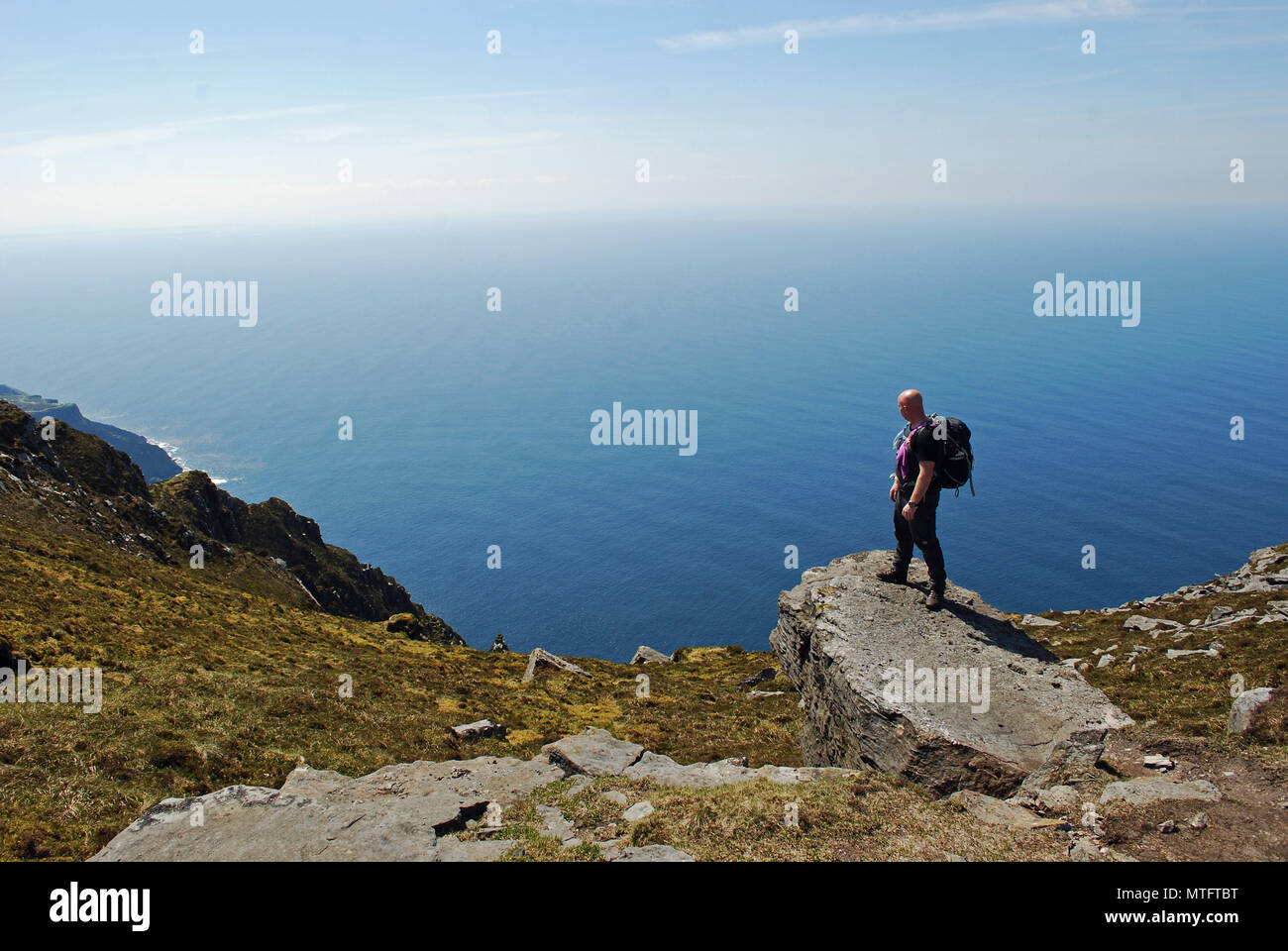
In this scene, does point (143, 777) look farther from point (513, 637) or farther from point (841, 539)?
point (841, 539)

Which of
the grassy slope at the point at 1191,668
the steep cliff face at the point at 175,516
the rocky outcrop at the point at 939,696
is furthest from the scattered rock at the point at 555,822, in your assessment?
the steep cliff face at the point at 175,516

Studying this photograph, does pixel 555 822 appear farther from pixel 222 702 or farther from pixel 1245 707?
pixel 222 702

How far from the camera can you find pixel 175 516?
5641 cm

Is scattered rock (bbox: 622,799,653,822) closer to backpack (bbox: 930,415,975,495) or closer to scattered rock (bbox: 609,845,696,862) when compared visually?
scattered rock (bbox: 609,845,696,862)

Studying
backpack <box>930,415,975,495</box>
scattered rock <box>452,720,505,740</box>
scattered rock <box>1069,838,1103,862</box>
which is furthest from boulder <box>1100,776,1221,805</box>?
scattered rock <box>452,720,505,740</box>

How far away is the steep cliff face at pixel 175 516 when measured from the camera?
46.3m

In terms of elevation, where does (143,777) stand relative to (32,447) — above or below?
below

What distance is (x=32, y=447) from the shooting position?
48.8m

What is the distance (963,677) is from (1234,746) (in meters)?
4.76

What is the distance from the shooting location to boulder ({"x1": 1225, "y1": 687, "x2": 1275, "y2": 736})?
41.9ft

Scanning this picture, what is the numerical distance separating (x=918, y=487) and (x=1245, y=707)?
7146 millimetres

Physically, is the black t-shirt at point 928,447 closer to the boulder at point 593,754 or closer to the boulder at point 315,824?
the boulder at point 593,754
